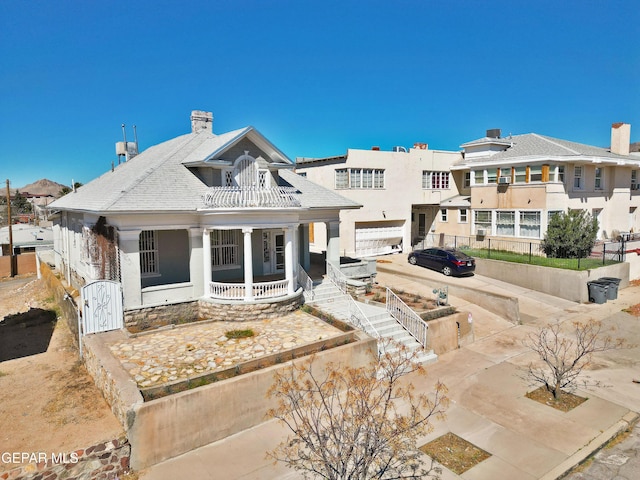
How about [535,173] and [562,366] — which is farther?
[535,173]

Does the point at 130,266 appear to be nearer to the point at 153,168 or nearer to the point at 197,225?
the point at 197,225

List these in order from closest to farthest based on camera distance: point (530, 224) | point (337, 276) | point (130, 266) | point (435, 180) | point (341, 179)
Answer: point (130, 266)
point (337, 276)
point (530, 224)
point (341, 179)
point (435, 180)

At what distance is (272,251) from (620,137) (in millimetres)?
28820

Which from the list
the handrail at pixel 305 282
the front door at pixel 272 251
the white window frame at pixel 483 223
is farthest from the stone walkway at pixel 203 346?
the white window frame at pixel 483 223

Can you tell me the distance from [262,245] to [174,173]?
189 inches

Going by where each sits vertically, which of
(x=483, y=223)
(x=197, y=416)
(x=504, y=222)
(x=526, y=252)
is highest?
(x=504, y=222)

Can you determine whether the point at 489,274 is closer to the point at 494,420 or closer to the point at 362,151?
the point at 362,151

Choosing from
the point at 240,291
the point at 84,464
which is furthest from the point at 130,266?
the point at 84,464

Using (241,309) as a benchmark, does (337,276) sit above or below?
above

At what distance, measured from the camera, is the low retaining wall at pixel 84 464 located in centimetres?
804

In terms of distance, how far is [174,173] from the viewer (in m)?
16.9

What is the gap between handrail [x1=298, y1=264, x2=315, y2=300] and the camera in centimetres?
1779

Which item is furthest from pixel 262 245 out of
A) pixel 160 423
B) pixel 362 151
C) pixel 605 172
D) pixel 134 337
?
pixel 605 172

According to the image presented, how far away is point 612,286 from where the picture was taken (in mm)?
21672
